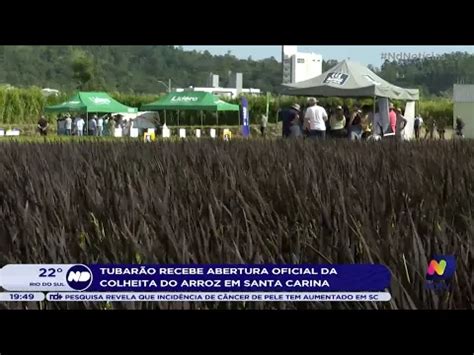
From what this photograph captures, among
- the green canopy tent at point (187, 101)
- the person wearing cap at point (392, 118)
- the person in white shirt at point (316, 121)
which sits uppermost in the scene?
A: the green canopy tent at point (187, 101)

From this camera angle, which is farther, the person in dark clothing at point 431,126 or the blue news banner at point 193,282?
the person in dark clothing at point 431,126

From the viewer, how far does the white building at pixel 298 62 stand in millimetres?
2633

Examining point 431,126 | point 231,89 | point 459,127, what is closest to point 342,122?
point 459,127

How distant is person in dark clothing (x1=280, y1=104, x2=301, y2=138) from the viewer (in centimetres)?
528

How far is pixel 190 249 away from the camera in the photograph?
2.30 m

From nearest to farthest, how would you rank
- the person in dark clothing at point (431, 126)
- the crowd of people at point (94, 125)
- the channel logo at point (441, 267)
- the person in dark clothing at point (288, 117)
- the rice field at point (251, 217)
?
1. the channel logo at point (441, 267)
2. the rice field at point (251, 217)
3. the person in dark clothing at point (431, 126)
4. the crowd of people at point (94, 125)
5. the person in dark clothing at point (288, 117)

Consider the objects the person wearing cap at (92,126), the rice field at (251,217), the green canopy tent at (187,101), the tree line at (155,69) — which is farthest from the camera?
the person wearing cap at (92,126)

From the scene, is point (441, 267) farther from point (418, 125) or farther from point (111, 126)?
point (111, 126)

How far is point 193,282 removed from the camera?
228cm

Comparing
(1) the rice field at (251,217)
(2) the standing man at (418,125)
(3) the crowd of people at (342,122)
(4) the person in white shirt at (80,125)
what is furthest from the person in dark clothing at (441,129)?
(4) the person in white shirt at (80,125)

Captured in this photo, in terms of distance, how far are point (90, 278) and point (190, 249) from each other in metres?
0.34

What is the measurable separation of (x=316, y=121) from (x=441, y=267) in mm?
4109

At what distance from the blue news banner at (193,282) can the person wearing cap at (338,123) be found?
3186 millimetres

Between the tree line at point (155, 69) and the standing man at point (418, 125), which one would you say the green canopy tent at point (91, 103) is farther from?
the standing man at point (418, 125)
